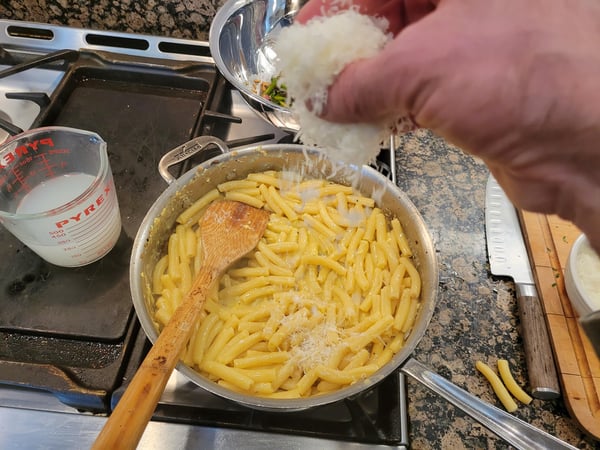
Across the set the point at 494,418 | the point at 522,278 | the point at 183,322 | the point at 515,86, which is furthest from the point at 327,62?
the point at 522,278

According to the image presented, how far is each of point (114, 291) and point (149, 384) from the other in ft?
1.42

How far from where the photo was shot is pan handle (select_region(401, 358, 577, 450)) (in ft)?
2.58

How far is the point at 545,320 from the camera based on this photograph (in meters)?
1.08

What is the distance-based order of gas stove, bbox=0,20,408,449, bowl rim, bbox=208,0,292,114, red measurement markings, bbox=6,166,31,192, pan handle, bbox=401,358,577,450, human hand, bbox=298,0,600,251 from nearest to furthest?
human hand, bbox=298,0,600,251
pan handle, bbox=401,358,577,450
gas stove, bbox=0,20,408,449
red measurement markings, bbox=6,166,31,192
bowl rim, bbox=208,0,292,114

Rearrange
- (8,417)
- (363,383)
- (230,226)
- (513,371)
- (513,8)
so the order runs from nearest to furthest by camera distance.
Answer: (513,8), (363,383), (8,417), (513,371), (230,226)

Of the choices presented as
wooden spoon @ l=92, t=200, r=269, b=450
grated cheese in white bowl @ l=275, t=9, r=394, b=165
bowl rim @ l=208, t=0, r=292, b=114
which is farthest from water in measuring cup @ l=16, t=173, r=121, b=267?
grated cheese in white bowl @ l=275, t=9, r=394, b=165

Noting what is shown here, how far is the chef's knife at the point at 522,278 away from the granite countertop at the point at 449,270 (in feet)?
0.08

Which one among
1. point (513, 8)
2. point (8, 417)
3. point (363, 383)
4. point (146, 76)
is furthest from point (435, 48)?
point (146, 76)

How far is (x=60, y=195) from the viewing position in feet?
3.84

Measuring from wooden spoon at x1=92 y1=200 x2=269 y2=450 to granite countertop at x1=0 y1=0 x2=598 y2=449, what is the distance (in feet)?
1.66

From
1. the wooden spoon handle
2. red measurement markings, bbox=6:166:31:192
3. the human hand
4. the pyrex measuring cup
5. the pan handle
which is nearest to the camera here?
the human hand

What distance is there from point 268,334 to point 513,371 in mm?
571

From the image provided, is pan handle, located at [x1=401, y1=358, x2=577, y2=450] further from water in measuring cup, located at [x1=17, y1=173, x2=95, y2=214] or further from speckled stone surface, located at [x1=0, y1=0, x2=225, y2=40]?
speckled stone surface, located at [x1=0, y1=0, x2=225, y2=40]

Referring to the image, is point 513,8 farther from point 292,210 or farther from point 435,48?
point 292,210
